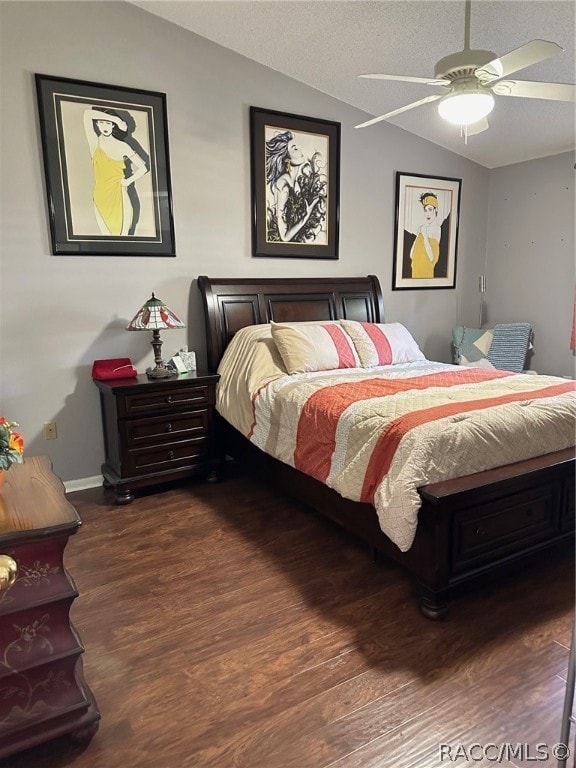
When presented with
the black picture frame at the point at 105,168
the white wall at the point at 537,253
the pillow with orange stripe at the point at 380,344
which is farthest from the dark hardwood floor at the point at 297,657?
the white wall at the point at 537,253

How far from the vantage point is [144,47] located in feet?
10.6

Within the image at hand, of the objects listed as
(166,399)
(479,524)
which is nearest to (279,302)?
(166,399)

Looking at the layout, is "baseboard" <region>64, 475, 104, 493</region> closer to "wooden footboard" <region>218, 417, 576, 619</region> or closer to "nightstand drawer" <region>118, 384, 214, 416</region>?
"nightstand drawer" <region>118, 384, 214, 416</region>

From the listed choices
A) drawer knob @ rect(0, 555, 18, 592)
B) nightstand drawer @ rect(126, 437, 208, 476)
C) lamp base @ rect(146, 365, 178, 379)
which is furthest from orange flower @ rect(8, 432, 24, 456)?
lamp base @ rect(146, 365, 178, 379)

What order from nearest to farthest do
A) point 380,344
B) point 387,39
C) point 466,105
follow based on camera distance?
point 466,105
point 387,39
point 380,344

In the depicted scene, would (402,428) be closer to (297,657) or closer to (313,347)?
(297,657)

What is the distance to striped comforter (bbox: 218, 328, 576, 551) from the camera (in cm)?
Answer: 201

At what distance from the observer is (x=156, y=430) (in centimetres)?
322

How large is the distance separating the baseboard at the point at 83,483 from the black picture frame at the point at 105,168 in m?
1.47

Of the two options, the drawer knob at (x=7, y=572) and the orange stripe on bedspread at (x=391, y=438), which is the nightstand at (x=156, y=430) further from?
the drawer knob at (x=7, y=572)

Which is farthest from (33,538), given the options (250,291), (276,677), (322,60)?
(322,60)

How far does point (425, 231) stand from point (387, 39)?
1843mm

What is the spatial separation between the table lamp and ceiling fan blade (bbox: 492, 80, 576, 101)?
2.10 metres

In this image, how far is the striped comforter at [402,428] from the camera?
2.01 m
